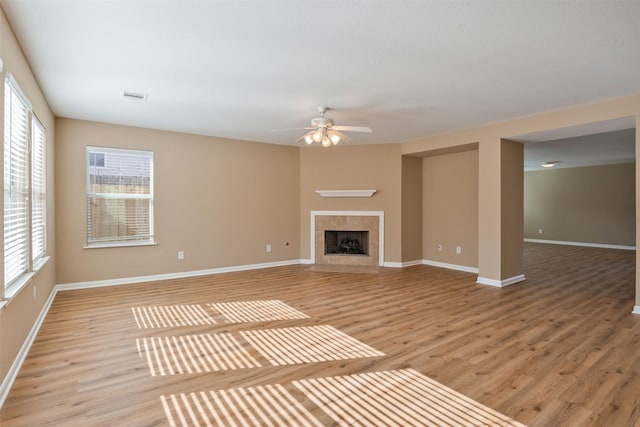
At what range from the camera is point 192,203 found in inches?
226

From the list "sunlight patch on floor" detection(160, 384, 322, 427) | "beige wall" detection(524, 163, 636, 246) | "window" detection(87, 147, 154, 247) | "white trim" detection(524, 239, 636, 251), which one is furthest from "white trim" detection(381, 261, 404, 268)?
"beige wall" detection(524, 163, 636, 246)

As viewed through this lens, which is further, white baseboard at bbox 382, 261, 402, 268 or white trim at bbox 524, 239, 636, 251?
white trim at bbox 524, 239, 636, 251

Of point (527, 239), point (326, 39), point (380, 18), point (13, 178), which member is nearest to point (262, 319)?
point (13, 178)

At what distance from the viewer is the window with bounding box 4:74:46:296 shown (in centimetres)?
239

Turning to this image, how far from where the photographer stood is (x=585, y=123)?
413cm

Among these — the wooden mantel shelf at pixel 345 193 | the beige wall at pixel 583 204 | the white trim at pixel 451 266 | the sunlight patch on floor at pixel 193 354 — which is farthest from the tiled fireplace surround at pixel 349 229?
the beige wall at pixel 583 204

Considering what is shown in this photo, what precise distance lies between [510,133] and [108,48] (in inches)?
191

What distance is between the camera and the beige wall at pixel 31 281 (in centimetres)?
222

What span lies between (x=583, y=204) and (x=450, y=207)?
6.13 metres

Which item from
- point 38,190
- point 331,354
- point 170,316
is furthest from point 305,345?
point 38,190

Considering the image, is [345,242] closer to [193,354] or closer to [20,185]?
[193,354]

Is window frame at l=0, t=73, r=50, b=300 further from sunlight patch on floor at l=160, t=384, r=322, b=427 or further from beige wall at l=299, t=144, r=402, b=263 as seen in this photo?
beige wall at l=299, t=144, r=402, b=263

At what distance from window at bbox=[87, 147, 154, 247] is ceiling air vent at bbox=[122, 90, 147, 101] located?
157cm

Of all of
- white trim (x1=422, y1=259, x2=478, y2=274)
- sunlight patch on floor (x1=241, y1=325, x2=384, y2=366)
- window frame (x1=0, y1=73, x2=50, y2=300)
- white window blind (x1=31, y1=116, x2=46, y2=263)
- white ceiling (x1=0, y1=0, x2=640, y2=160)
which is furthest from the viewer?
white trim (x1=422, y1=259, x2=478, y2=274)
